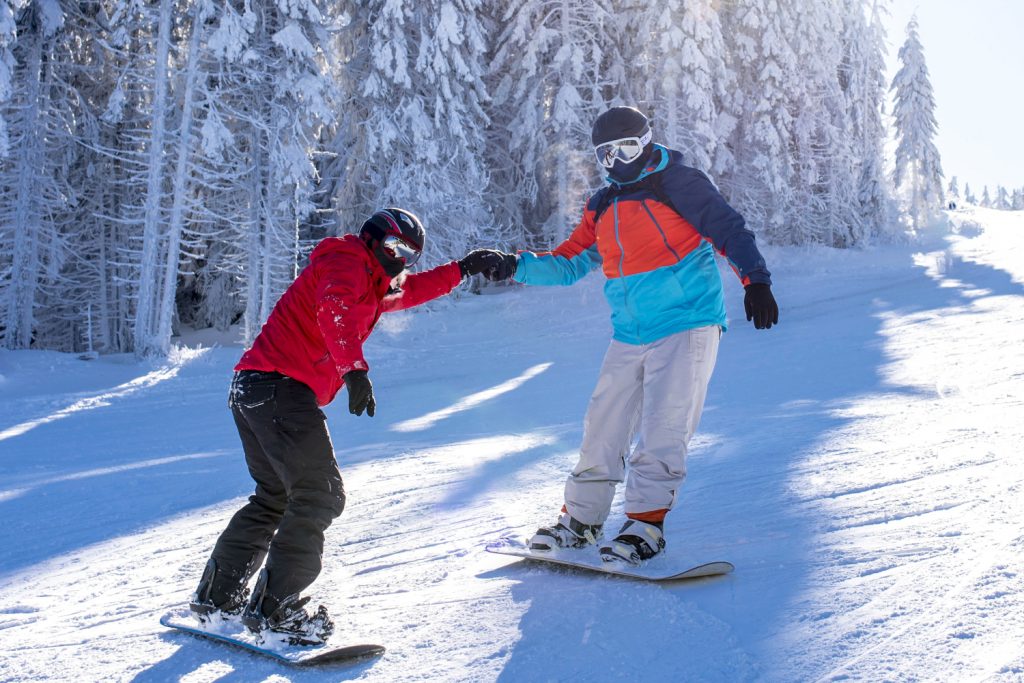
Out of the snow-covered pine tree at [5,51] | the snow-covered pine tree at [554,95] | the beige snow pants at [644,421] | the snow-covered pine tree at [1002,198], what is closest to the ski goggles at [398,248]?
the beige snow pants at [644,421]

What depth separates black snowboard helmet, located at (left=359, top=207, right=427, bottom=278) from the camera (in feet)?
11.1

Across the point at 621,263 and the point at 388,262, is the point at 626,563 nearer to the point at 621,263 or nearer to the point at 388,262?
the point at 621,263

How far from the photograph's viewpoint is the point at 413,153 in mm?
19109

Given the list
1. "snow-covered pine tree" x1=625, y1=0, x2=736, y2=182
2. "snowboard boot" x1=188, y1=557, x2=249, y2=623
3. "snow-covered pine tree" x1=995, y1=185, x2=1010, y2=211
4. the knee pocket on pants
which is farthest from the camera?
"snow-covered pine tree" x1=995, y1=185, x2=1010, y2=211


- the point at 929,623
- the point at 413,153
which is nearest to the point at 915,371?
the point at 929,623

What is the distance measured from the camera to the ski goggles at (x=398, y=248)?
340 cm

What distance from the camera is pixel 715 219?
11.8ft

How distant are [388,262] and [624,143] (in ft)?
4.21

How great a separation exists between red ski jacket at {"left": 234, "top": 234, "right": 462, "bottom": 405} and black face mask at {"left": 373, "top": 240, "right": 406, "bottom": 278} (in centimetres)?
2

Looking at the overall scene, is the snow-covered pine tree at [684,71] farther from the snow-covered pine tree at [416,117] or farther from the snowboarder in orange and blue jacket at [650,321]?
the snowboarder in orange and blue jacket at [650,321]

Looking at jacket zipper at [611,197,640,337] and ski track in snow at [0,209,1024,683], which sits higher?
jacket zipper at [611,197,640,337]

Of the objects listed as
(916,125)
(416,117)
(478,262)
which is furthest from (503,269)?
(916,125)

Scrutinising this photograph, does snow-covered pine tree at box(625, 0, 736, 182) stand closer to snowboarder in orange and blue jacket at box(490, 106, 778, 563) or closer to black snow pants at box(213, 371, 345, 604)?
snowboarder in orange and blue jacket at box(490, 106, 778, 563)

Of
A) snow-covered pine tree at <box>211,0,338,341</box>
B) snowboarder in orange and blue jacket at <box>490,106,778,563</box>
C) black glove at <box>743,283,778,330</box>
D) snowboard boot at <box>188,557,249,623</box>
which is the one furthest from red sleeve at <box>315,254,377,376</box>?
snow-covered pine tree at <box>211,0,338,341</box>
